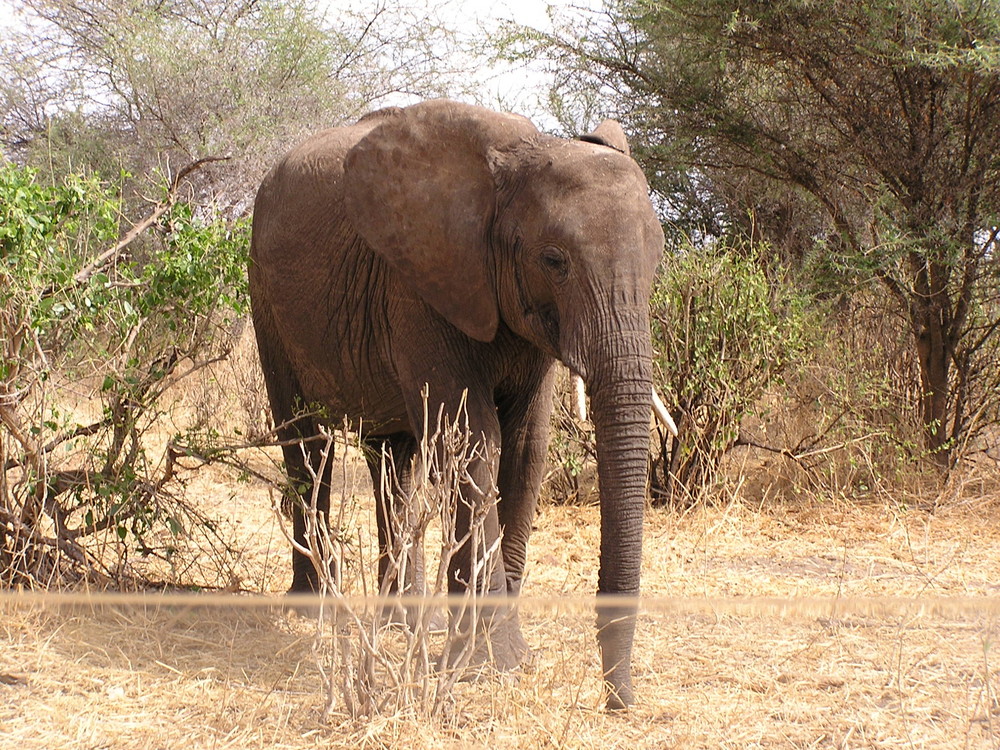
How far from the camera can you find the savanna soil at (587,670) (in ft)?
12.2

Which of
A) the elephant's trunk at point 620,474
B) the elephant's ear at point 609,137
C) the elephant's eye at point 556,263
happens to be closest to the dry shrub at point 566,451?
the elephant's ear at point 609,137

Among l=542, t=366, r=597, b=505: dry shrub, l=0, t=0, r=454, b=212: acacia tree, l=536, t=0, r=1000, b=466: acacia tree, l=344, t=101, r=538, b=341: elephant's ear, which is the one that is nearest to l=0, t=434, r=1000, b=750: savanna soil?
l=344, t=101, r=538, b=341: elephant's ear

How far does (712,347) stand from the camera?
308 inches

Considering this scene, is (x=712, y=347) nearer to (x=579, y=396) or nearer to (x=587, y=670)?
(x=579, y=396)

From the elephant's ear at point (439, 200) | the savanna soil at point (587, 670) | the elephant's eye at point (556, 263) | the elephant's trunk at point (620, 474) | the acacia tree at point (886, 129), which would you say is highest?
the acacia tree at point (886, 129)

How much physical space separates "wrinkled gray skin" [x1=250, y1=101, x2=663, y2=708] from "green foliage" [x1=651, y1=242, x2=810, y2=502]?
9.28 feet

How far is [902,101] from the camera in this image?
26.7 ft

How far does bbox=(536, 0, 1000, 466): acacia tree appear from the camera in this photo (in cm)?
783

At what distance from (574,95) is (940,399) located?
15.1 ft

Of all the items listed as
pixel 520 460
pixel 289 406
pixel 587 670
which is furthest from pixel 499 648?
pixel 289 406

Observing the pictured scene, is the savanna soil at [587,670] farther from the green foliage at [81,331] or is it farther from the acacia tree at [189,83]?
the acacia tree at [189,83]

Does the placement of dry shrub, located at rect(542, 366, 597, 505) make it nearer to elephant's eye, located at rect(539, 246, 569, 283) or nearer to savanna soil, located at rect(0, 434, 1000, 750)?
Result: savanna soil, located at rect(0, 434, 1000, 750)

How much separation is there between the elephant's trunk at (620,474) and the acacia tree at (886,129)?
4.40 metres

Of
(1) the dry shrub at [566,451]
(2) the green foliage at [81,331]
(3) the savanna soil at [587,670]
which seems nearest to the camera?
(3) the savanna soil at [587,670]
